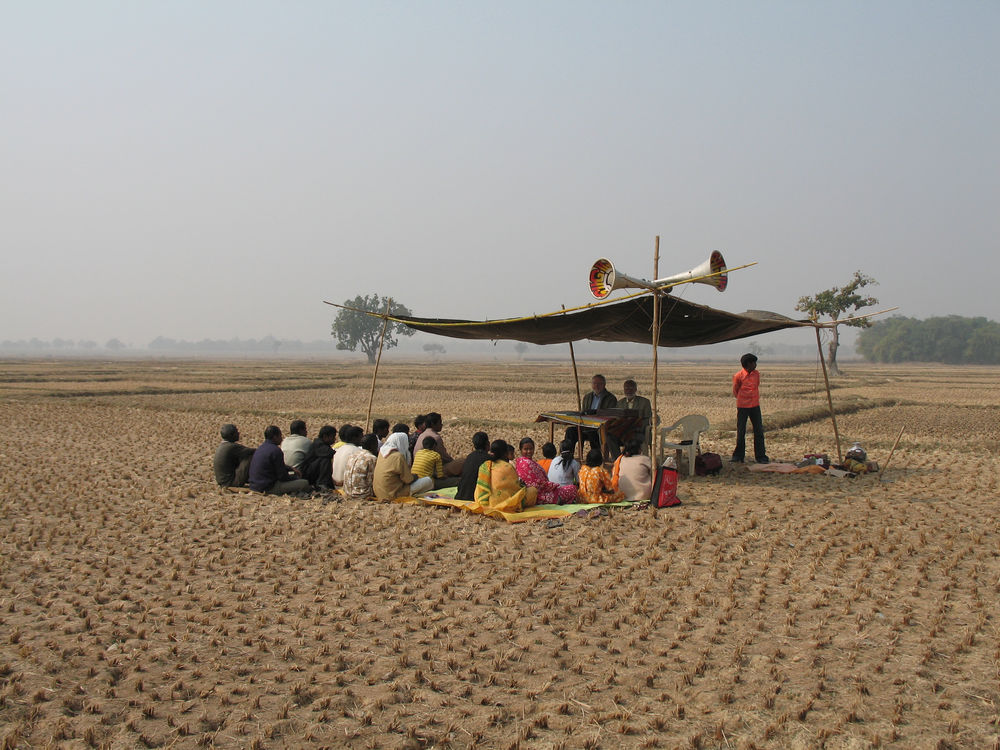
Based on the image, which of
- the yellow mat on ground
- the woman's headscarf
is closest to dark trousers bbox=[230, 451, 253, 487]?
the woman's headscarf

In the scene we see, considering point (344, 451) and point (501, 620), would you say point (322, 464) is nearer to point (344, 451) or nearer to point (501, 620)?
point (344, 451)

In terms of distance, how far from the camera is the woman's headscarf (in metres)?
9.62

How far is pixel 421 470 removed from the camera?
32.4ft

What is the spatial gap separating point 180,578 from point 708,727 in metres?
4.88

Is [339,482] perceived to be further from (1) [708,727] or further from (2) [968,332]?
(2) [968,332]

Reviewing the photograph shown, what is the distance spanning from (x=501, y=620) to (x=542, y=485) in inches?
143

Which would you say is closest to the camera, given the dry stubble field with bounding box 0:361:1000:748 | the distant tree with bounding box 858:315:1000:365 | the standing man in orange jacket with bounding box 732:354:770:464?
the dry stubble field with bounding box 0:361:1000:748

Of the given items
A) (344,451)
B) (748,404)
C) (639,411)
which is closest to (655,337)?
(639,411)

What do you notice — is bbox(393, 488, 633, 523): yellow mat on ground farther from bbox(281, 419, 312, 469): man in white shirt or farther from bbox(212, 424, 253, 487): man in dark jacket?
bbox(212, 424, 253, 487): man in dark jacket

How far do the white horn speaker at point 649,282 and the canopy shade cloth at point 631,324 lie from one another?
1.60ft

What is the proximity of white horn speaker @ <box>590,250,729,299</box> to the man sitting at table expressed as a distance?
7.38 feet

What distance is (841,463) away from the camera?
1154 centimetres

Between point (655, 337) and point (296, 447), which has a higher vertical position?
point (655, 337)

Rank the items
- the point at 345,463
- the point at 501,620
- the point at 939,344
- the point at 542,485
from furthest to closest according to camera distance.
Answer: the point at 939,344 → the point at 345,463 → the point at 542,485 → the point at 501,620
